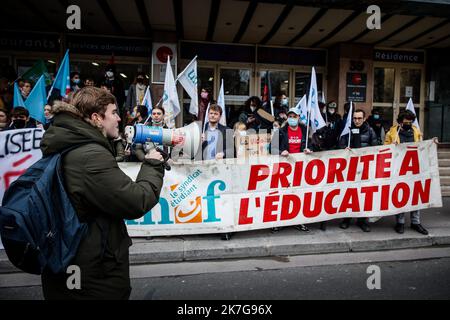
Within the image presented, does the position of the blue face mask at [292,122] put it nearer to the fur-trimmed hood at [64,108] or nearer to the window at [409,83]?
the fur-trimmed hood at [64,108]

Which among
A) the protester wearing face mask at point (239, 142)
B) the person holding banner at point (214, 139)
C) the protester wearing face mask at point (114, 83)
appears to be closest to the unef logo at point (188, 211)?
the person holding banner at point (214, 139)

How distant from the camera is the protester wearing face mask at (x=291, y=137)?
594 centimetres

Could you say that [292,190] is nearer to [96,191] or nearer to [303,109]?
[303,109]

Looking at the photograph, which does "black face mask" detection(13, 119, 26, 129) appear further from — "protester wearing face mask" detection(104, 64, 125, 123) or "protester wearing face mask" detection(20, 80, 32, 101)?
"protester wearing face mask" detection(104, 64, 125, 123)

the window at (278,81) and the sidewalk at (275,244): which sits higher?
the window at (278,81)

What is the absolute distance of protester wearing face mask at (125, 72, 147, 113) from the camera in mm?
9336

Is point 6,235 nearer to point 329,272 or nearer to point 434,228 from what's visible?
point 329,272

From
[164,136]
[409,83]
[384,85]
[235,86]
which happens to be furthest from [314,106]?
[409,83]

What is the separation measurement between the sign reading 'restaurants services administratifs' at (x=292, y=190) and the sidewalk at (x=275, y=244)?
0.63ft

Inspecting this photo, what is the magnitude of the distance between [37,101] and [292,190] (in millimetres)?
4248

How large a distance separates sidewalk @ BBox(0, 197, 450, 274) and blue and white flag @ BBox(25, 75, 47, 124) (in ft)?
7.20

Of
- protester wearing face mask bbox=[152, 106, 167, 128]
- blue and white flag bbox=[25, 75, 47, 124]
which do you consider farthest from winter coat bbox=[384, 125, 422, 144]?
blue and white flag bbox=[25, 75, 47, 124]

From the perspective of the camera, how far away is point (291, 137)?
19.7 ft
